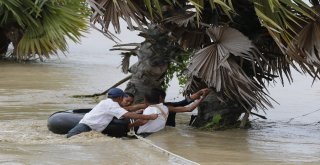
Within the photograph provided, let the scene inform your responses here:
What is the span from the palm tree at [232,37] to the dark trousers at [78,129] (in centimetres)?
128

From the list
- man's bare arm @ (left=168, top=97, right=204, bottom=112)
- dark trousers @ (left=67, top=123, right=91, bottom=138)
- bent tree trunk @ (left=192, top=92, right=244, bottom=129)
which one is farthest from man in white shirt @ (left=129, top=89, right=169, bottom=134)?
bent tree trunk @ (left=192, top=92, right=244, bottom=129)

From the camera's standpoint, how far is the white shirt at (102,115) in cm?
1035

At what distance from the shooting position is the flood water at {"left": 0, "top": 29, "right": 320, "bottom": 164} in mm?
8867

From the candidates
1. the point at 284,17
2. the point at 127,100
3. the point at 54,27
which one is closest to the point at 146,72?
the point at 127,100

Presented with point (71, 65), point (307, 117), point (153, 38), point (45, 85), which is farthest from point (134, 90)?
point (71, 65)

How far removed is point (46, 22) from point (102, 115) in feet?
31.3

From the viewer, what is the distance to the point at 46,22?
19469mm

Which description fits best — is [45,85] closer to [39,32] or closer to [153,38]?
[39,32]

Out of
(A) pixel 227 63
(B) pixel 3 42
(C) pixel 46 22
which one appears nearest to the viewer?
(A) pixel 227 63

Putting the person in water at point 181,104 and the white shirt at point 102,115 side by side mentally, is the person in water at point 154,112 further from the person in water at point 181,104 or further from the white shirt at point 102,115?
the white shirt at point 102,115

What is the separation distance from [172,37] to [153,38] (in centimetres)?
56

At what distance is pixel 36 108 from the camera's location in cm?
1348

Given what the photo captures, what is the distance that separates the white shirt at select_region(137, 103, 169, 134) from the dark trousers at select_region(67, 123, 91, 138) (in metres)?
0.73

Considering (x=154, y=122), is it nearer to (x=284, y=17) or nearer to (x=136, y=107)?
(x=136, y=107)
